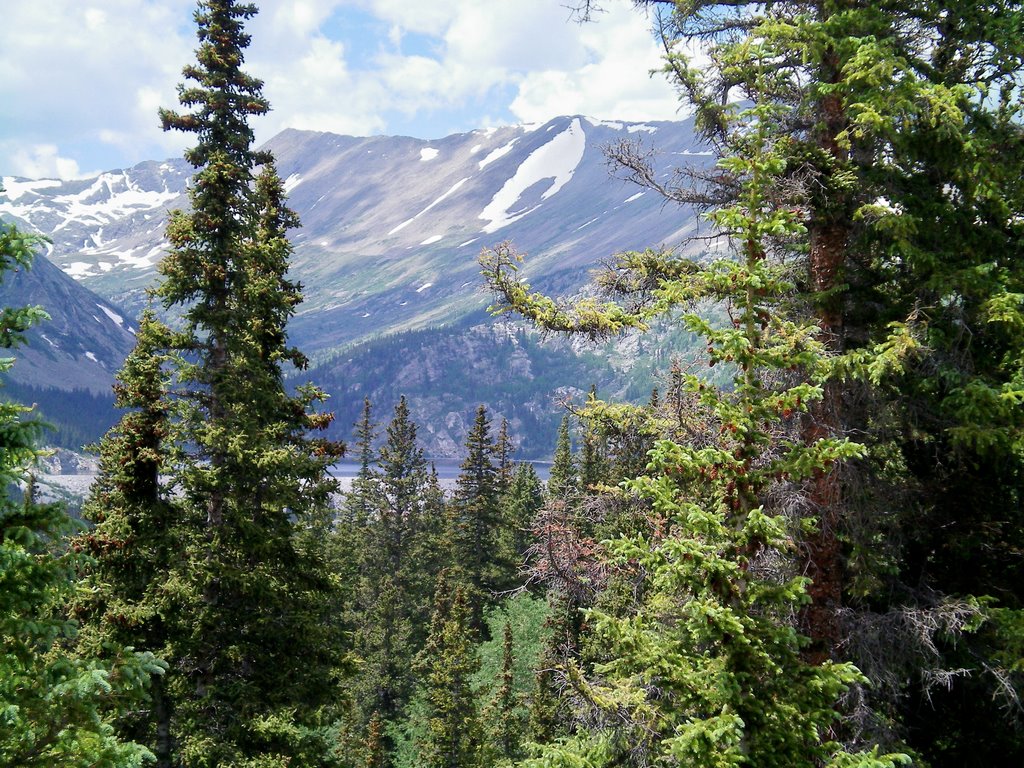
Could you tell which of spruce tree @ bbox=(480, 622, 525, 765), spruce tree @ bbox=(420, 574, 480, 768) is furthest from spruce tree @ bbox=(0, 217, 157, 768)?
spruce tree @ bbox=(480, 622, 525, 765)

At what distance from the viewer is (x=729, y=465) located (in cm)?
640

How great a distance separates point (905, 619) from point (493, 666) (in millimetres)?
37193

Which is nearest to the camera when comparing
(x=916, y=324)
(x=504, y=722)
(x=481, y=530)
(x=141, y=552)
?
(x=916, y=324)

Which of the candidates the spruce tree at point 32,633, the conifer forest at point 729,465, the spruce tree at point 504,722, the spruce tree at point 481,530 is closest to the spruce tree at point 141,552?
the conifer forest at point 729,465

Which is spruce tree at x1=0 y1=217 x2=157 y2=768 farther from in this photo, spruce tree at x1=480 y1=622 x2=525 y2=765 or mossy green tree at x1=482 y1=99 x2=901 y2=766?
spruce tree at x1=480 y1=622 x2=525 y2=765

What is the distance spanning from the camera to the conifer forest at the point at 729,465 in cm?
603

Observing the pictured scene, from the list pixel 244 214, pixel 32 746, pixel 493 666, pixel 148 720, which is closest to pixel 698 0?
pixel 244 214

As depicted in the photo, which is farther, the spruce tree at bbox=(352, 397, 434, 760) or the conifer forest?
the spruce tree at bbox=(352, 397, 434, 760)

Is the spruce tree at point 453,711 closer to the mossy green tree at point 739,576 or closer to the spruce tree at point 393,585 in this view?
the spruce tree at point 393,585

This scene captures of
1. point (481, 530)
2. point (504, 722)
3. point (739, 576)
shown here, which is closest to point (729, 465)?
point (739, 576)

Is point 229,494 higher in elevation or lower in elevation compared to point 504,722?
higher

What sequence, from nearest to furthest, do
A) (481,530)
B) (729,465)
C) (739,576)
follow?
1. (739,576)
2. (729,465)
3. (481,530)

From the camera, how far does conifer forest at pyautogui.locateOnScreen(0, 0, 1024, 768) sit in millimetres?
6031

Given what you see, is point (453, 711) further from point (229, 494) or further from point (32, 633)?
point (32, 633)
